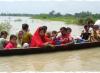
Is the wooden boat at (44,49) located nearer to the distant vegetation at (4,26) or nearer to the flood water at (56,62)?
the flood water at (56,62)

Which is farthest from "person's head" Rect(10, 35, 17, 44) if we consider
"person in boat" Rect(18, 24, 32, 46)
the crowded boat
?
"person in boat" Rect(18, 24, 32, 46)

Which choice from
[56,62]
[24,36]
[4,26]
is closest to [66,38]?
[24,36]

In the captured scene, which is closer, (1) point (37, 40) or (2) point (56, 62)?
(2) point (56, 62)

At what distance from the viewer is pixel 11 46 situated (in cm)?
910

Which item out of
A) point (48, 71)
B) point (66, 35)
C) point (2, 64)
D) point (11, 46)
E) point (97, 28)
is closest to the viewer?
point (48, 71)

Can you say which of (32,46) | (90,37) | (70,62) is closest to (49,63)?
(70,62)

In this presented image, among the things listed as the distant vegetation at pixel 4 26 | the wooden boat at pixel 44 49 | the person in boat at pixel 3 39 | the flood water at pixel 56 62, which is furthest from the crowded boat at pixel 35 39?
the distant vegetation at pixel 4 26

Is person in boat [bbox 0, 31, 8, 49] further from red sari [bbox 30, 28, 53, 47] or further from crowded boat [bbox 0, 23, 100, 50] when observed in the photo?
red sari [bbox 30, 28, 53, 47]

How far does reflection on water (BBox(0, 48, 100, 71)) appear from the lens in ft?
24.0

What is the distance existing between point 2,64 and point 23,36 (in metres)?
1.74

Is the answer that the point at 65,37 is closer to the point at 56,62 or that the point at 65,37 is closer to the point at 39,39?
the point at 39,39

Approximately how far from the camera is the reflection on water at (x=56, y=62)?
7305 mm

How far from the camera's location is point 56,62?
26.5 feet

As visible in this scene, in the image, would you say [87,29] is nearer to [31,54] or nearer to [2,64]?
[31,54]
